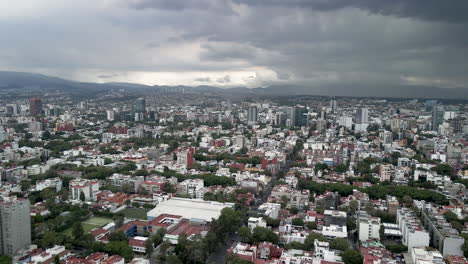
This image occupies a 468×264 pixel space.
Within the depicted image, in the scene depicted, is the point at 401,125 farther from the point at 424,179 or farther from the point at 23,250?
the point at 23,250

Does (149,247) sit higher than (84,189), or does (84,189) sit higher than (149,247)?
(84,189)

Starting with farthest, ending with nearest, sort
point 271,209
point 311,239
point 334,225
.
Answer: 1. point 271,209
2. point 334,225
3. point 311,239

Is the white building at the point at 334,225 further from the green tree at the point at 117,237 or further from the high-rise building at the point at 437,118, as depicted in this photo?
the high-rise building at the point at 437,118

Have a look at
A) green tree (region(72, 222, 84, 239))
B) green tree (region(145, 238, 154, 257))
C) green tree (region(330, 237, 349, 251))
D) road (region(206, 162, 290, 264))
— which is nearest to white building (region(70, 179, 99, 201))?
green tree (region(72, 222, 84, 239))

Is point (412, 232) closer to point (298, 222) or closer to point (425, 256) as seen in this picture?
point (425, 256)

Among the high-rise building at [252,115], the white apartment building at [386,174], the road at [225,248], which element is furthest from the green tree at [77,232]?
the high-rise building at [252,115]

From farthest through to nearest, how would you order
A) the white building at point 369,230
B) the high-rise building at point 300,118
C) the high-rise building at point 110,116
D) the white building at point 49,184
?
the high-rise building at point 110,116 < the high-rise building at point 300,118 < the white building at point 49,184 < the white building at point 369,230

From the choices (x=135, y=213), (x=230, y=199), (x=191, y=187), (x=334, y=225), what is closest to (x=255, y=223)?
(x=334, y=225)
